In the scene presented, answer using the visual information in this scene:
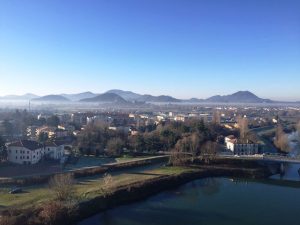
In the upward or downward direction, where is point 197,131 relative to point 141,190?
upward

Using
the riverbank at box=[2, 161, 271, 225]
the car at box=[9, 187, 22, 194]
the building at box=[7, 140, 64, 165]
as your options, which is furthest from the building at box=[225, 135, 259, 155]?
the car at box=[9, 187, 22, 194]

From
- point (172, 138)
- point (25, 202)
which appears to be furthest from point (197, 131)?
point (25, 202)

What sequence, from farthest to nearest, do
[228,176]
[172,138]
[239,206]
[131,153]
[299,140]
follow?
[299,140], [172,138], [131,153], [228,176], [239,206]

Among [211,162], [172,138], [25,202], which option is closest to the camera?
[25,202]

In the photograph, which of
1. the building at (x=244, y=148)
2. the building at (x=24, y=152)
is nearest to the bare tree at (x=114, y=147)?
the building at (x=24, y=152)

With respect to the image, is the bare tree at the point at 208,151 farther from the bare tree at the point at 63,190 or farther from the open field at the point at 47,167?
the bare tree at the point at 63,190

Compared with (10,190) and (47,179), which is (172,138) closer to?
(47,179)
